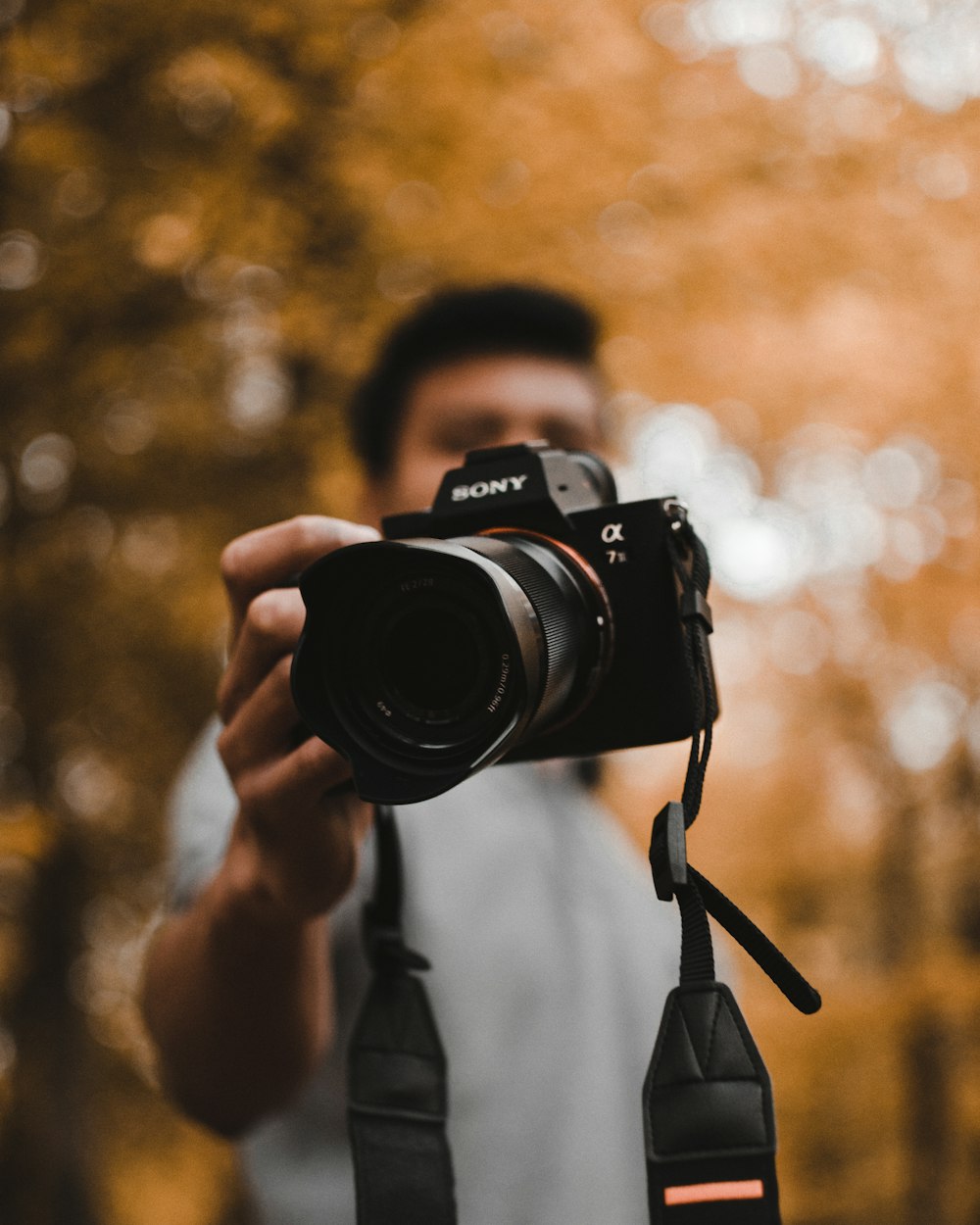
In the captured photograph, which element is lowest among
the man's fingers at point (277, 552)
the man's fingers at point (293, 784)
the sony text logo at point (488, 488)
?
the man's fingers at point (293, 784)

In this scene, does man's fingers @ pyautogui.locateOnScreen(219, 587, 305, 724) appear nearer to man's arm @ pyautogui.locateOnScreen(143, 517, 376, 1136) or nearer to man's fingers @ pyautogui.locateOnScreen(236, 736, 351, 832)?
man's arm @ pyautogui.locateOnScreen(143, 517, 376, 1136)

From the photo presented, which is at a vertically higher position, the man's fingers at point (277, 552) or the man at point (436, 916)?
the man's fingers at point (277, 552)

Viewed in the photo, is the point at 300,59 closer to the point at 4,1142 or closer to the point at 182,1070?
the point at 182,1070

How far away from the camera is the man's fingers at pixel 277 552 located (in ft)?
4.29

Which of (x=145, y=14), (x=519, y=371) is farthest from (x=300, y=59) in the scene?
(x=519, y=371)

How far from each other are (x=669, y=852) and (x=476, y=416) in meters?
1.32

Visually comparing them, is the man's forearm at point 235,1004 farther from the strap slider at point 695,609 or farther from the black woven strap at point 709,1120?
the strap slider at point 695,609

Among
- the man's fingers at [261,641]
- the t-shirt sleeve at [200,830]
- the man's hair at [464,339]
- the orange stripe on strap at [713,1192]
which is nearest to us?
the orange stripe on strap at [713,1192]

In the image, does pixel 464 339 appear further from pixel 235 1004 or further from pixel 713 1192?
pixel 713 1192

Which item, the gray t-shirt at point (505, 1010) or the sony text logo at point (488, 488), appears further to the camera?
the gray t-shirt at point (505, 1010)

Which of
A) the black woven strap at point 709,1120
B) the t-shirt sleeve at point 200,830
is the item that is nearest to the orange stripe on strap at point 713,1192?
the black woven strap at point 709,1120

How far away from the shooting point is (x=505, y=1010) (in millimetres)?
1887

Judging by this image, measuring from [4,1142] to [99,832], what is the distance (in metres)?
1.55

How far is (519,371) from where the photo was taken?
7.45ft
